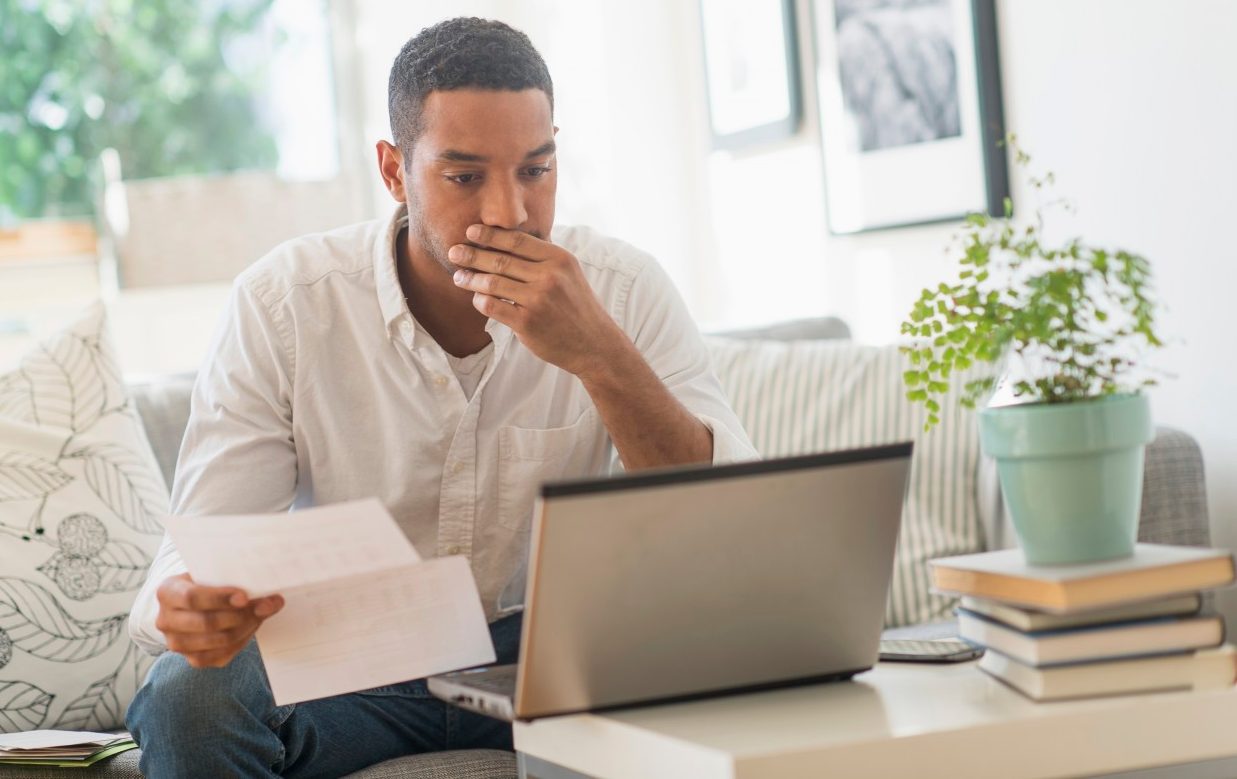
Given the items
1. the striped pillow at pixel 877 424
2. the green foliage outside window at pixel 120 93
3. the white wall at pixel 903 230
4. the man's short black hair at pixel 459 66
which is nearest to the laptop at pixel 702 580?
the man's short black hair at pixel 459 66

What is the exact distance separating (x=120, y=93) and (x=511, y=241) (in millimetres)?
3058

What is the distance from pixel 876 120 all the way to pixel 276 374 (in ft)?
5.10

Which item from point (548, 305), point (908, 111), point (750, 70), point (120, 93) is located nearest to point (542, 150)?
point (548, 305)

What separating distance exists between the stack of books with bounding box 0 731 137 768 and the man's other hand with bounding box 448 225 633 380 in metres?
0.64

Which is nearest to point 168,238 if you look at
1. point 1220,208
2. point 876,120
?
point 876,120

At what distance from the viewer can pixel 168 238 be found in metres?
4.09

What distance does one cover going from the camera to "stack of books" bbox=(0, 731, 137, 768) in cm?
160

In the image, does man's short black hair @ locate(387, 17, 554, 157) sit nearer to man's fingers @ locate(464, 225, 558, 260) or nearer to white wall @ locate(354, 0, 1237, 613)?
man's fingers @ locate(464, 225, 558, 260)

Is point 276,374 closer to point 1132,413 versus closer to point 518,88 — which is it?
point 518,88

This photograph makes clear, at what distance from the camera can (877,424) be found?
223 cm

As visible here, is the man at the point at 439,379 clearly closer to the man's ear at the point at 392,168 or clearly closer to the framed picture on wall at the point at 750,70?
the man's ear at the point at 392,168

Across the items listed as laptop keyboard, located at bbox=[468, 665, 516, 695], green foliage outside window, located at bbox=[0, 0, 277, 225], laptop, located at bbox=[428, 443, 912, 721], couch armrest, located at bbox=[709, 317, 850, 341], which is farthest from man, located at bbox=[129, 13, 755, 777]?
green foliage outside window, located at bbox=[0, 0, 277, 225]

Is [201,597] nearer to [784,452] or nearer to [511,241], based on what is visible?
[511,241]

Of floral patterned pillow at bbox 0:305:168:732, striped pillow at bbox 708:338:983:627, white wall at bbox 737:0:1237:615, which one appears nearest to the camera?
floral patterned pillow at bbox 0:305:168:732
